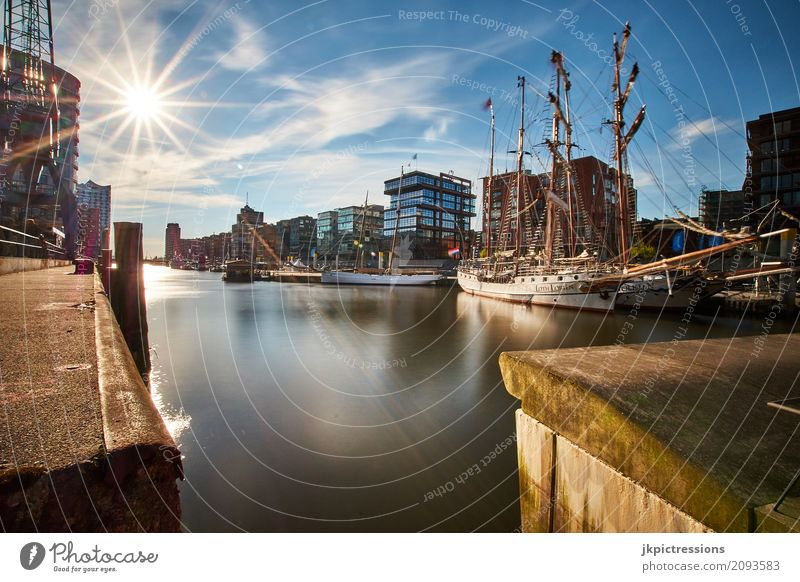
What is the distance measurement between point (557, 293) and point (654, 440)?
26449 mm

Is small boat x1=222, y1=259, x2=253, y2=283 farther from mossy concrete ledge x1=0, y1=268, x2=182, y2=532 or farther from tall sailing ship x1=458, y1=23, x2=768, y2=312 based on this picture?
mossy concrete ledge x1=0, y1=268, x2=182, y2=532

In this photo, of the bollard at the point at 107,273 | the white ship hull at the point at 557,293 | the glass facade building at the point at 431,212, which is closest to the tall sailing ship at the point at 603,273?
A: the white ship hull at the point at 557,293

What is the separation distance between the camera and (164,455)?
1325 mm

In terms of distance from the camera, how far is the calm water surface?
3.83 metres

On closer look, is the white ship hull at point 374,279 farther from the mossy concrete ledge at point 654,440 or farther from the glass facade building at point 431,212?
the mossy concrete ledge at point 654,440

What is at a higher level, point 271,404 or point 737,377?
point 737,377

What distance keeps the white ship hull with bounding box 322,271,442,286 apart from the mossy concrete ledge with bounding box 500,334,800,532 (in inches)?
2106

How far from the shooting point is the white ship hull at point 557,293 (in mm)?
23972

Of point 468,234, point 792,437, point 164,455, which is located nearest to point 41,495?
point 164,455

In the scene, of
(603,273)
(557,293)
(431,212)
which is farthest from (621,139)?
(431,212)

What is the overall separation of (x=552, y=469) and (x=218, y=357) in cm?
1101

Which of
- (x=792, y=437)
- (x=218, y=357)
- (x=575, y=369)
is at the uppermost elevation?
(x=575, y=369)

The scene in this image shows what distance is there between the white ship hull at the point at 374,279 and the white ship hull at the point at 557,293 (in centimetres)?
2369

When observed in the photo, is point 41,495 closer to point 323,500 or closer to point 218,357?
point 323,500
